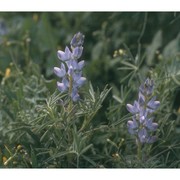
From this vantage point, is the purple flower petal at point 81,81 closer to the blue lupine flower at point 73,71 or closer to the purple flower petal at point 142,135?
the blue lupine flower at point 73,71

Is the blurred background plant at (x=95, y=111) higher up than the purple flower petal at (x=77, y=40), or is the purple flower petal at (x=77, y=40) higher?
the purple flower petal at (x=77, y=40)

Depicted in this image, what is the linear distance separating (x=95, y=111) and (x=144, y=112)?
16 cm

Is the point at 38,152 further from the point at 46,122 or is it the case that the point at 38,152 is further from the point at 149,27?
the point at 149,27

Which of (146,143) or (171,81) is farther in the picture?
(171,81)

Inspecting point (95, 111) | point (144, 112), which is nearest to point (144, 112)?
point (144, 112)

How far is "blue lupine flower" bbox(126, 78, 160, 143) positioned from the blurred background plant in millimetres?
62

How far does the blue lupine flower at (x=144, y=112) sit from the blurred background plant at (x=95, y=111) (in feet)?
0.20

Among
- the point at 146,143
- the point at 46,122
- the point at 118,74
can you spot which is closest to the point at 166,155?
the point at 146,143

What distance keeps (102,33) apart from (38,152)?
3.90 ft

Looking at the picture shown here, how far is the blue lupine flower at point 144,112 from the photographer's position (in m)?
1.89

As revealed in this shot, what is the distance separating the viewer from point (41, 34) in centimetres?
328

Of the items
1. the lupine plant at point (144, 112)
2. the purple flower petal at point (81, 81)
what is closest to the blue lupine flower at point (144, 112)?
the lupine plant at point (144, 112)

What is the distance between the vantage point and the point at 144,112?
6.24 ft

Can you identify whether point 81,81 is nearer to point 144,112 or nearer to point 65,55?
point 65,55
